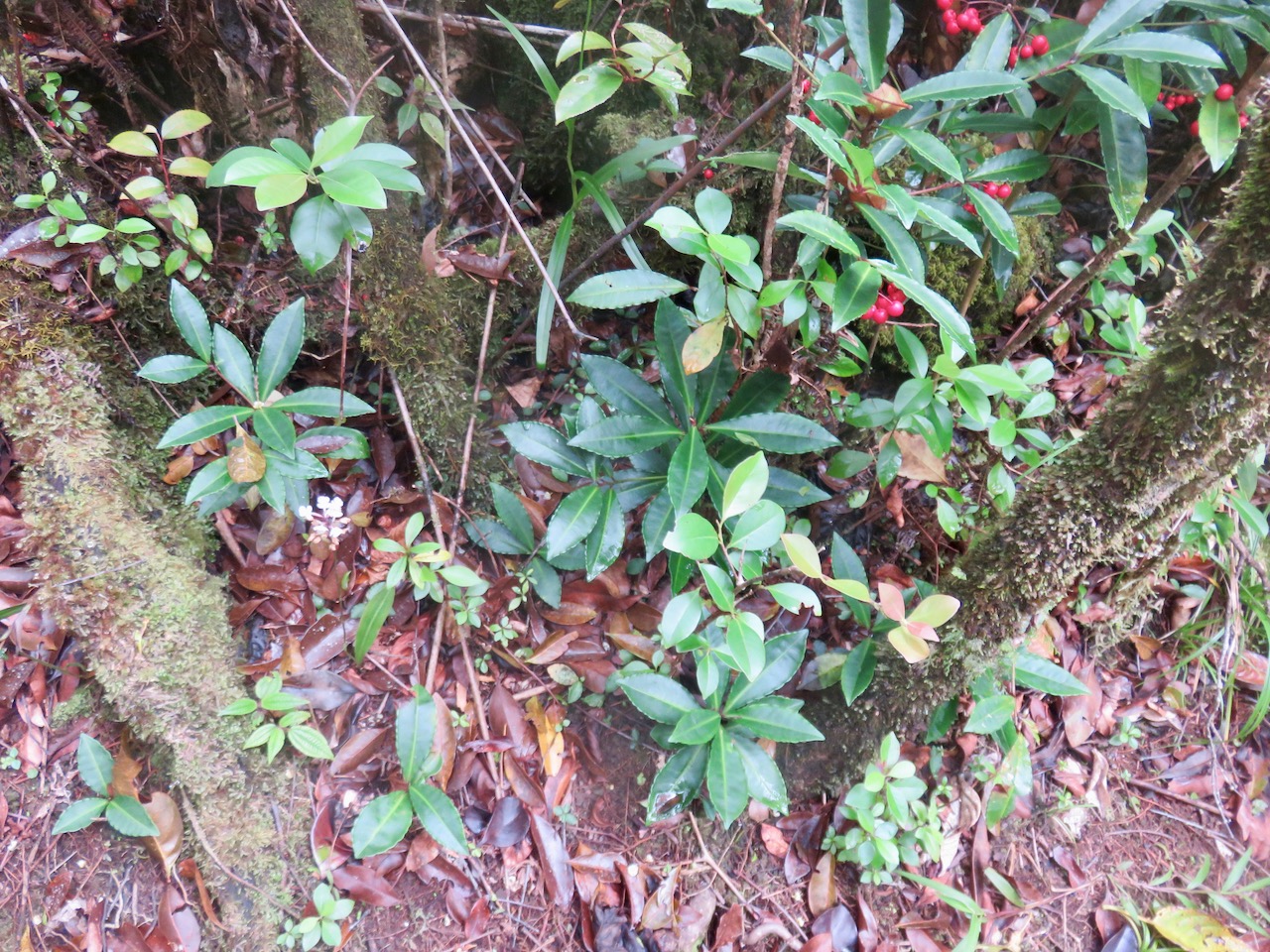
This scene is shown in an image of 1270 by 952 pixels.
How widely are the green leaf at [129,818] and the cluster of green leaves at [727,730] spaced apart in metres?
1.07

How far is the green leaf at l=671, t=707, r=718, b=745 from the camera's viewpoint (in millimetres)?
1607

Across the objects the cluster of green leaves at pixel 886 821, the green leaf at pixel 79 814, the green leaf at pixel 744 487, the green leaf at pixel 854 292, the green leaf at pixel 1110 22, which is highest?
the green leaf at pixel 1110 22

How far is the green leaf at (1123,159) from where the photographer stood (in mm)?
1470

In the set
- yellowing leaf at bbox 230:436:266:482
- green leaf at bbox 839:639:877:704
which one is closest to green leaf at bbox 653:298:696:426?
green leaf at bbox 839:639:877:704

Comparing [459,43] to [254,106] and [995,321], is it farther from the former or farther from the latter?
[995,321]

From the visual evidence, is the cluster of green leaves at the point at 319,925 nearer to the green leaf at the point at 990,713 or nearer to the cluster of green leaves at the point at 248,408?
the cluster of green leaves at the point at 248,408

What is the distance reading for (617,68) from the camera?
1.51 m

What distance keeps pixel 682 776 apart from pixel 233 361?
141cm

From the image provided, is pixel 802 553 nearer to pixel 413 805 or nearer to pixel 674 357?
pixel 674 357

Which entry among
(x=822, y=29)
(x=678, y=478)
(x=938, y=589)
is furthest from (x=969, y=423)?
(x=822, y=29)

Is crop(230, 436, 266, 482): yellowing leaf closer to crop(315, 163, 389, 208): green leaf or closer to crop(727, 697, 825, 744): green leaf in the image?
crop(315, 163, 389, 208): green leaf

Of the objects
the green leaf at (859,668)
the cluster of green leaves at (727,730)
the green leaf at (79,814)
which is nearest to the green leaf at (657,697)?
the cluster of green leaves at (727,730)

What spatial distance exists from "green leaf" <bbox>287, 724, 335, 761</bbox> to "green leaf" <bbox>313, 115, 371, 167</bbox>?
124 centimetres

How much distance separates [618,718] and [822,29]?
1714 millimetres
